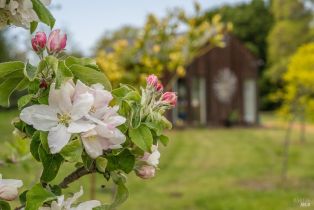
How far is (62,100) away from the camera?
1.16 m

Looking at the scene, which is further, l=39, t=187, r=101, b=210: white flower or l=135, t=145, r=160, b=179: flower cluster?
l=135, t=145, r=160, b=179: flower cluster

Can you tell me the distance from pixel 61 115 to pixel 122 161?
7.3 inches

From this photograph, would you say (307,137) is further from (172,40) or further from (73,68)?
(73,68)

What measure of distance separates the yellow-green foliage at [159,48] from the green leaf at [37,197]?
4.75 meters

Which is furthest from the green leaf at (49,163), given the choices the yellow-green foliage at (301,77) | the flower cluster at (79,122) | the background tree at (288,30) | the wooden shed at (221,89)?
the background tree at (288,30)

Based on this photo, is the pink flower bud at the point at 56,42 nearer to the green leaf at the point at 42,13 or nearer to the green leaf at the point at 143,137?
the green leaf at the point at 42,13

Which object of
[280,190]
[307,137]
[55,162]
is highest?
[55,162]

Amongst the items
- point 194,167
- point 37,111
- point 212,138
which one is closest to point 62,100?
point 37,111

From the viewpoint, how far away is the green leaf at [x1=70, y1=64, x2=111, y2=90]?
1.21 metres

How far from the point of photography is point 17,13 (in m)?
1.28

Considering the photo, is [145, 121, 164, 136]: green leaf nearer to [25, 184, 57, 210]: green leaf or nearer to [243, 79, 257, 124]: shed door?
[25, 184, 57, 210]: green leaf

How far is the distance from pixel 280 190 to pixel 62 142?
9.23 metres

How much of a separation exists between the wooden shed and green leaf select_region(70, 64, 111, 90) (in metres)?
23.5

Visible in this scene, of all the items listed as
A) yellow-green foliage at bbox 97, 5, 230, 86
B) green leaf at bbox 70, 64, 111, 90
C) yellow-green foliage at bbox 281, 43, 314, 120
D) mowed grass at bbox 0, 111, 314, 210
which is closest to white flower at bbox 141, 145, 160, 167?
green leaf at bbox 70, 64, 111, 90
